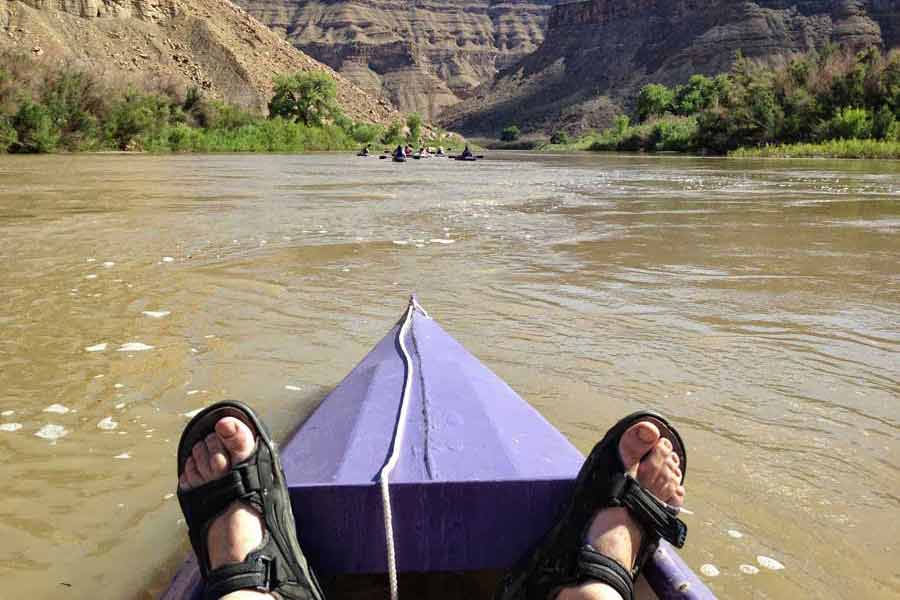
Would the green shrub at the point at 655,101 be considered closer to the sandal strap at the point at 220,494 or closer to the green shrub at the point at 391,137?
the green shrub at the point at 391,137

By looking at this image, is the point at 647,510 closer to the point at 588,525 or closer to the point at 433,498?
the point at 588,525

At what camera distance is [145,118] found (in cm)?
4306

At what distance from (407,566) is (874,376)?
9.06 ft

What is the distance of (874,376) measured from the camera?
11.5ft

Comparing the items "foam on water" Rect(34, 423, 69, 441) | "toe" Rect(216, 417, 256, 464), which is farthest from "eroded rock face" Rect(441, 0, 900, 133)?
"toe" Rect(216, 417, 256, 464)

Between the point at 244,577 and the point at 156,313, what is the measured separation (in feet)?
11.6

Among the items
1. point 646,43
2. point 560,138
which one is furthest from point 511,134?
point 646,43

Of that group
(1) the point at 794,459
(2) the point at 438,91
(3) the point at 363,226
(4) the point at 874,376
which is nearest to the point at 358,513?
(1) the point at 794,459

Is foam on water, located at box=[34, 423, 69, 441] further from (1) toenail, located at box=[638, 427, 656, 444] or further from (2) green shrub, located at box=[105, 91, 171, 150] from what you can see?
(2) green shrub, located at box=[105, 91, 171, 150]

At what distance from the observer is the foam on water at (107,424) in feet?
9.58

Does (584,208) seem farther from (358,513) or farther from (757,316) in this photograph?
(358,513)

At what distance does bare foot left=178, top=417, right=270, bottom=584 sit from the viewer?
5.27ft

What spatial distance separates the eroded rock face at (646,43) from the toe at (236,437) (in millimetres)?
80549

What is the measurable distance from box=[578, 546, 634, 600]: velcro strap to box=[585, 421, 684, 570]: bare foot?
0.16 ft
